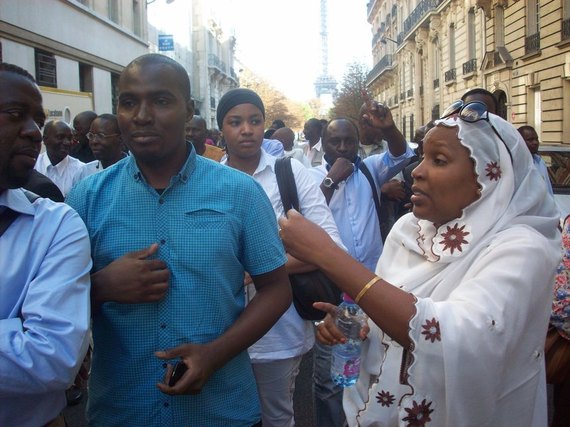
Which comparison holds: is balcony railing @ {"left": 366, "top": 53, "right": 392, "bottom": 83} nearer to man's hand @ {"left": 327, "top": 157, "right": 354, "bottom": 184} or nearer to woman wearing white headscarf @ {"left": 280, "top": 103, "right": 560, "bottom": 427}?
man's hand @ {"left": 327, "top": 157, "right": 354, "bottom": 184}

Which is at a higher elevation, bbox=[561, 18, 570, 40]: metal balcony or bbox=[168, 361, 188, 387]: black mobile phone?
bbox=[561, 18, 570, 40]: metal balcony

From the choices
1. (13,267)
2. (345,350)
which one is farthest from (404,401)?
(13,267)

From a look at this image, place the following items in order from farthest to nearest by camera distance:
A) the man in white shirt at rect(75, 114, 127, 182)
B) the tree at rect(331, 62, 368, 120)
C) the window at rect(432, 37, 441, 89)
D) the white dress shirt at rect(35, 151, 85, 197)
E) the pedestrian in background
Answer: the tree at rect(331, 62, 368, 120)
the window at rect(432, 37, 441, 89)
the white dress shirt at rect(35, 151, 85, 197)
the man in white shirt at rect(75, 114, 127, 182)
the pedestrian in background

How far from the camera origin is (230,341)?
1.92 meters

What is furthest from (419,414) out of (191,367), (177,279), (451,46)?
(451,46)

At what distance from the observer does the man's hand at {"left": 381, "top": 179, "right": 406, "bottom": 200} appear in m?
4.24

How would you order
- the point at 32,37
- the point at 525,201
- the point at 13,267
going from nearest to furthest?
the point at 13,267 < the point at 525,201 < the point at 32,37

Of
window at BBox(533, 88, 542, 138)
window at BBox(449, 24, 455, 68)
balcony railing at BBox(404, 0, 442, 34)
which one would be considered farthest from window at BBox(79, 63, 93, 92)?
balcony railing at BBox(404, 0, 442, 34)

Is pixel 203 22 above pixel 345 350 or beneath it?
above

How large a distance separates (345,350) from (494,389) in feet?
2.40

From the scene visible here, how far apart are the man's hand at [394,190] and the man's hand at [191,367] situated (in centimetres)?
269

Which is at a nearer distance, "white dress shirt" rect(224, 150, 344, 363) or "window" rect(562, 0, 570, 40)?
"white dress shirt" rect(224, 150, 344, 363)

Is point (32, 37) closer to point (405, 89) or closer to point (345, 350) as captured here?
point (345, 350)

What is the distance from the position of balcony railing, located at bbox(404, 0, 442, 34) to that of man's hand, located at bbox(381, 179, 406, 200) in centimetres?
3079
